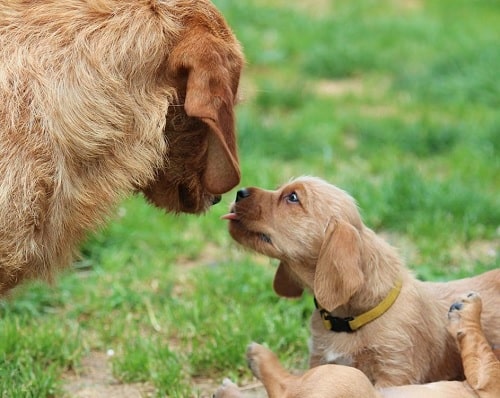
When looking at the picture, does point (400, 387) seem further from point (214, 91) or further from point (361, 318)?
point (214, 91)

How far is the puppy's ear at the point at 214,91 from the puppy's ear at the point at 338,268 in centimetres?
57

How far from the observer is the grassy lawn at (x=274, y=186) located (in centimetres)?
496

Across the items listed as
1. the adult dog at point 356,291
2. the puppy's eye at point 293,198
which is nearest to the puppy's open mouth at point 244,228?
the adult dog at point 356,291

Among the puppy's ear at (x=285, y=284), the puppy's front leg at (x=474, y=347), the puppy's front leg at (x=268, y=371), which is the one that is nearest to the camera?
the puppy's front leg at (x=474, y=347)

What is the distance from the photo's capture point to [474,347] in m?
4.21

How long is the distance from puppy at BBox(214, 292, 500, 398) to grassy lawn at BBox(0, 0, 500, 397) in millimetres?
443

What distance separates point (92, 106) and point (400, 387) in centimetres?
170

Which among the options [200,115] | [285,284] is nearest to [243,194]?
[285,284]

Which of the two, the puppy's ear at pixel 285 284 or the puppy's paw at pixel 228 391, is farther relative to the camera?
the puppy's ear at pixel 285 284

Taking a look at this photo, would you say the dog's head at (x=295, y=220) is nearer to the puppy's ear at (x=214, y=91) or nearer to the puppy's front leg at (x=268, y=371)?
the puppy's front leg at (x=268, y=371)

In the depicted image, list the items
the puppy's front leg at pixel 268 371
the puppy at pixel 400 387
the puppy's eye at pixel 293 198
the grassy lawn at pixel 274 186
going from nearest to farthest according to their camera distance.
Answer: the puppy at pixel 400 387, the puppy's front leg at pixel 268 371, the puppy's eye at pixel 293 198, the grassy lawn at pixel 274 186

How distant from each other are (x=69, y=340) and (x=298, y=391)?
5.44 feet

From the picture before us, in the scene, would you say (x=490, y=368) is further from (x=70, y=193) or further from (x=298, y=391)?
(x=70, y=193)

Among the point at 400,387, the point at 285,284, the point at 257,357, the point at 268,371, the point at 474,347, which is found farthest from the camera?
the point at 285,284
